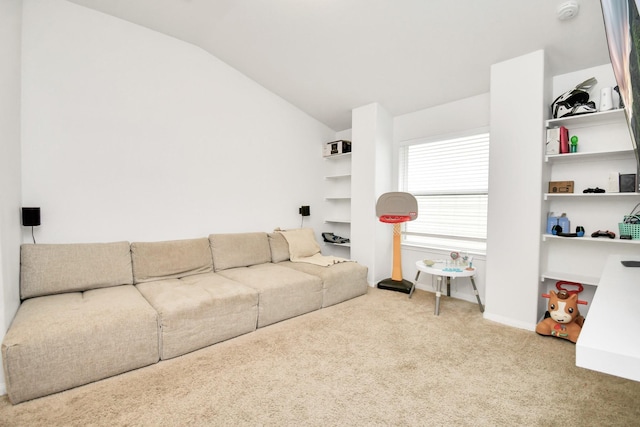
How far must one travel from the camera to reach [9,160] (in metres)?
2.08

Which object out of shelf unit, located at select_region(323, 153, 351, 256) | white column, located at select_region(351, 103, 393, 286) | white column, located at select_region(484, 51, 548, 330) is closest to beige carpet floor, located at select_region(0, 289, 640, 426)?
white column, located at select_region(484, 51, 548, 330)

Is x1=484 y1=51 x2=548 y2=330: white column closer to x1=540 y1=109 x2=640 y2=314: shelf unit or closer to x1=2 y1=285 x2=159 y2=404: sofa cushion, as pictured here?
x1=540 y1=109 x2=640 y2=314: shelf unit

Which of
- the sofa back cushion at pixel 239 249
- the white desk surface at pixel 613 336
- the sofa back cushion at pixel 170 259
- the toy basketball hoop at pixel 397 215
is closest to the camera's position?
the white desk surface at pixel 613 336

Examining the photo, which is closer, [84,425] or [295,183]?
[84,425]

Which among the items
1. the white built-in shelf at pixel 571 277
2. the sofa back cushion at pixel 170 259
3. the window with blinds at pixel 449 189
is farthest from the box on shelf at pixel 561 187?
the sofa back cushion at pixel 170 259

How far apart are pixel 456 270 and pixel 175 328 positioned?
9.04ft

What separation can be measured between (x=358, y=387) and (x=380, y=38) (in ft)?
10.1

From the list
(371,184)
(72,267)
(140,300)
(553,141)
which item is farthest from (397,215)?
(72,267)

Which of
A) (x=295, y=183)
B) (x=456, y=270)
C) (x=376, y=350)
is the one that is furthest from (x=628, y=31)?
(x=295, y=183)

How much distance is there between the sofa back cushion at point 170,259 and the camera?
2.89m

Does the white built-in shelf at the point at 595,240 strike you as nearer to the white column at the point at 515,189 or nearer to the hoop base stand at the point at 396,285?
the white column at the point at 515,189

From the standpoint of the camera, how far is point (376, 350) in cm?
236

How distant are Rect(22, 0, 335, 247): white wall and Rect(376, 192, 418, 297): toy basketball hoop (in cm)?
156

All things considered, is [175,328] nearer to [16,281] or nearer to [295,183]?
[16,281]
